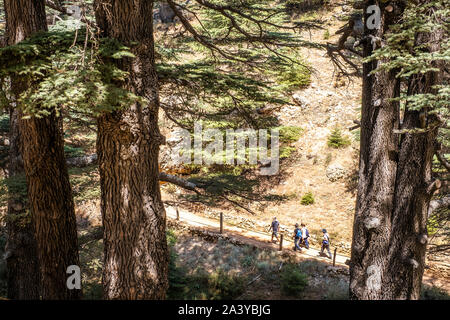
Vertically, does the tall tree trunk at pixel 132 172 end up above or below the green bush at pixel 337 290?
above

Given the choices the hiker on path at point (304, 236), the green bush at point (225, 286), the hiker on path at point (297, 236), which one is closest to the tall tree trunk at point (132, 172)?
the green bush at point (225, 286)

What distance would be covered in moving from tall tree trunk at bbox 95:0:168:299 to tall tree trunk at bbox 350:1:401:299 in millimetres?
3257

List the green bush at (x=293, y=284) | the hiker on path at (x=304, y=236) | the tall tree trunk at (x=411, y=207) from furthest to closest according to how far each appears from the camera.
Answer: the hiker on path at (x=304, y=236), the green bush at (x=293, y=284), the tall tree trunk at (x=411, y=207)

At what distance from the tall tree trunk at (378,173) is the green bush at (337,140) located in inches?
511

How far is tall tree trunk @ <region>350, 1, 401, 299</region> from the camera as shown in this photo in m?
4.81

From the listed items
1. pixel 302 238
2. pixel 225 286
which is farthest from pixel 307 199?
pixel 225 286

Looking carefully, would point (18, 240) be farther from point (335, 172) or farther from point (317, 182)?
point (335, 172)

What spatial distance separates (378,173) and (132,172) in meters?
3.71

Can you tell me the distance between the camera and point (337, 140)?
1745cm

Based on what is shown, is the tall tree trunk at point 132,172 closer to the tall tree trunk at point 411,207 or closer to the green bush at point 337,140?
the tall tree trunk at point 411,207

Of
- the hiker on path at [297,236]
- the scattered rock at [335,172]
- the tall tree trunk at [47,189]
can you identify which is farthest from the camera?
the scattered rock at [335,172]

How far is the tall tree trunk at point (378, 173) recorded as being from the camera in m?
4.81

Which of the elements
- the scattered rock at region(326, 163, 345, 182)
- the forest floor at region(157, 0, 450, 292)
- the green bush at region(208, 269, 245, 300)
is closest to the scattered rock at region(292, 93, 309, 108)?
the forest floor at region(157, 0, 450, 292)
